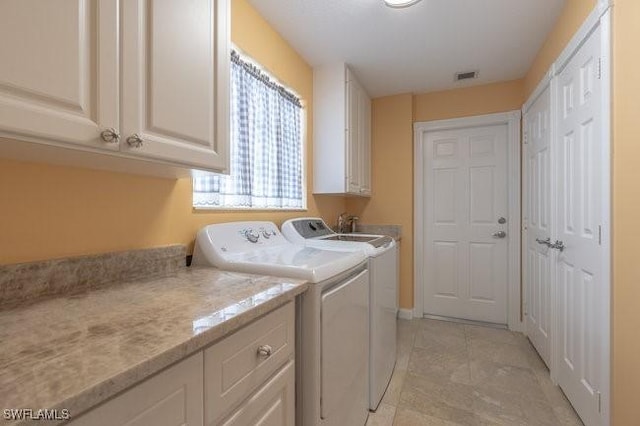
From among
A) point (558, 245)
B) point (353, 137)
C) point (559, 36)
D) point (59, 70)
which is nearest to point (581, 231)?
point (558, 245)

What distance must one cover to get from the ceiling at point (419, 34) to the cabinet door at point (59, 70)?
1.36m

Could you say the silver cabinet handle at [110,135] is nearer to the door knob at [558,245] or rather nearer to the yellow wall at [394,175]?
the door knob at [558,245]

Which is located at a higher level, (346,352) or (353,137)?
(353,137)

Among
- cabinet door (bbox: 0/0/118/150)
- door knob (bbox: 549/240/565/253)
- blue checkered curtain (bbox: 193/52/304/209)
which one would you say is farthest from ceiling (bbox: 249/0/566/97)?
door knob (bbox: 549/240/565/253)

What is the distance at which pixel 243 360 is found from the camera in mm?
775

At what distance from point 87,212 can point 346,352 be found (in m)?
1.16

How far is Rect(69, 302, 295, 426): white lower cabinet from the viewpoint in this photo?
52 centimetres

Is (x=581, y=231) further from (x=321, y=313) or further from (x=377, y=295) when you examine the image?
(x=321, y=313)

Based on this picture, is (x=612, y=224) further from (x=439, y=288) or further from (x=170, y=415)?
(x=439, y=288)

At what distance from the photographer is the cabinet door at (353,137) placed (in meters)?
2.55

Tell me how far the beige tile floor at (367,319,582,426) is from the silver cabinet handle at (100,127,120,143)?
1.79m

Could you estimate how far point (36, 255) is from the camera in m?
0.91

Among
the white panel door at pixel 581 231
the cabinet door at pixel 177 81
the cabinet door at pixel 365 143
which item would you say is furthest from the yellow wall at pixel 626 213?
the cabinet door at pixel 365 143

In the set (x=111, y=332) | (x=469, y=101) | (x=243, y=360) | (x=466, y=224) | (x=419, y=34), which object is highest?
(x=419, y=34)
